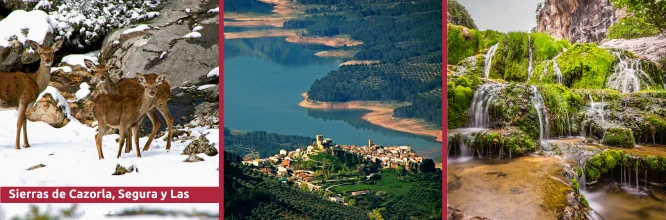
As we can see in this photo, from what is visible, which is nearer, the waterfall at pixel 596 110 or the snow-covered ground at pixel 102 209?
the snow-covered ground at pixel 102 209

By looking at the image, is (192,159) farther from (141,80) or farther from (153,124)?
(141,80)

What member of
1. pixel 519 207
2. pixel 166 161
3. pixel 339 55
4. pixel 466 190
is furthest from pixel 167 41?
pixel 519 207

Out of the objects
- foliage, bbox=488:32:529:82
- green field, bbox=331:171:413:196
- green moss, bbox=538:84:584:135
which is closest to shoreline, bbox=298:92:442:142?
green field, bbox=331:171:413:196

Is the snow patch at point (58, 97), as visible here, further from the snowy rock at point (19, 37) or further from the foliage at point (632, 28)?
the foliage at point (632, 28)

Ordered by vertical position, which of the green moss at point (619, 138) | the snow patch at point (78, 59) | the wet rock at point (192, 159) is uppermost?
the snow patch at point (78, 59)

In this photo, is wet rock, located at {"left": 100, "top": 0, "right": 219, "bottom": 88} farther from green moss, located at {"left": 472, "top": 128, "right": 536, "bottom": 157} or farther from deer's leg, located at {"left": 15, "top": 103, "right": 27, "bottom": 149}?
green moss, located at {"left": 472, "top": 128, "right": 536, "bottom": 157}

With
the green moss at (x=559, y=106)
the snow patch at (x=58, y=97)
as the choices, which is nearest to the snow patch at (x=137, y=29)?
the snow patch at (x=58, y=97)
